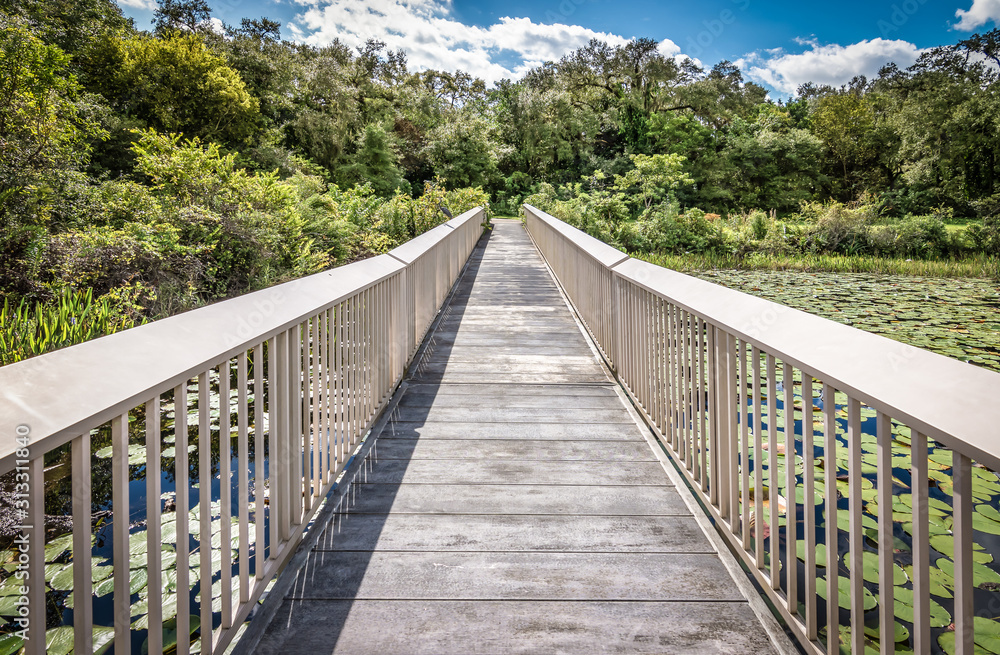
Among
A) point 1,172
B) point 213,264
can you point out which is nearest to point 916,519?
point 213,264

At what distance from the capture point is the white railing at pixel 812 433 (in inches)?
36.9

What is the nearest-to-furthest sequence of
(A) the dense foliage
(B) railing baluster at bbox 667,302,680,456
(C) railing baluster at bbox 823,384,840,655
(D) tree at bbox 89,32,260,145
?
1. (C) railing baluster at bbox 823,384,840,655
2. (B) railing baluster at bbox 667,302,680,456
3. (A) the dense foliage
4. (D) tree at bbox 89,32,260,145

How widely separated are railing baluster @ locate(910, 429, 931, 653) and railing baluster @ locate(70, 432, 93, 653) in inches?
58.9

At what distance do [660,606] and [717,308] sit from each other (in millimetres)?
1050

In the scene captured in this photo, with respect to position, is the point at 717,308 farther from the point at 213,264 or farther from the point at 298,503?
the point at 213,264

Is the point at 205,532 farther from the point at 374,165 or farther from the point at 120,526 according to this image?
the point at 374,165

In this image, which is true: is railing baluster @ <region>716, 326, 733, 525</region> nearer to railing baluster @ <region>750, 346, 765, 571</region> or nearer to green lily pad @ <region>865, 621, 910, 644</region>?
railing baluster @ <region>750, 346, 765, 571</region>

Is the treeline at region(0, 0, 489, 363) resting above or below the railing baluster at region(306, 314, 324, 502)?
above

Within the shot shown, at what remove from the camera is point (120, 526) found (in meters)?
1.02

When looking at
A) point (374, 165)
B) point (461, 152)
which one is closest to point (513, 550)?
point (374, 165)

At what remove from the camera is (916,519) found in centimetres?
102

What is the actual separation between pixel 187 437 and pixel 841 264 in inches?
593


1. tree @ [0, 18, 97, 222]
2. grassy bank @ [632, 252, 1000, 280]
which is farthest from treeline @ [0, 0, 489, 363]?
grassy bank @ [632, 252, 1000, 280]

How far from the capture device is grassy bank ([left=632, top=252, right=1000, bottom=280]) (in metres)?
12.5
